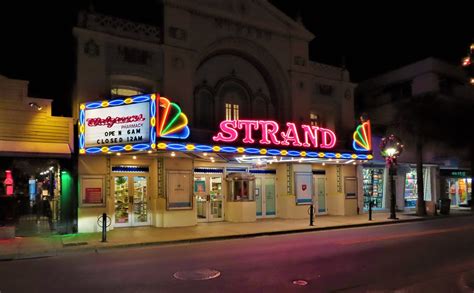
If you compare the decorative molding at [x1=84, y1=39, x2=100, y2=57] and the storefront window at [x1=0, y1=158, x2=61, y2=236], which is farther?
the decorative molding at [x1=84, y1=39, x2=100, y2=57]

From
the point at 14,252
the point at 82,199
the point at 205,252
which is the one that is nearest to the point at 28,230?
the point at 82,199

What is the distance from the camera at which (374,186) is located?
30.4 metres

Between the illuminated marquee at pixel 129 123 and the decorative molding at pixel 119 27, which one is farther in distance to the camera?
the decorative molding at pixel 119 27

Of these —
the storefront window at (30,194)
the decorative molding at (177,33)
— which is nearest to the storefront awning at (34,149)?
the storefront window at (30,194)

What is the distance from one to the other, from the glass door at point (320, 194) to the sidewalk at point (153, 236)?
3.19m

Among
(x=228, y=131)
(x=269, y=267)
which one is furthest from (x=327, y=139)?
(x=269, y=267)

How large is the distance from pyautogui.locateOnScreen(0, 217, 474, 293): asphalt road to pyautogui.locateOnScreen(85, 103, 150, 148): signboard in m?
4.80

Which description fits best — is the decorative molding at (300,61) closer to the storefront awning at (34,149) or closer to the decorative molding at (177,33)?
the decorative molding at (177,33)

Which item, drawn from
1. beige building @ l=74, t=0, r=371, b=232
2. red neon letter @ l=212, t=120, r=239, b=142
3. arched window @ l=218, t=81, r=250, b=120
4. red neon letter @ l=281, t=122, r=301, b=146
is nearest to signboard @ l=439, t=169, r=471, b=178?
beige building @ l=74, t=0, r=371, b=232

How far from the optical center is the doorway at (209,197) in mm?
22484

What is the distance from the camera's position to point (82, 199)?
18438 millimetres

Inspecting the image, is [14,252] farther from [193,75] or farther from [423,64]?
[423,64]

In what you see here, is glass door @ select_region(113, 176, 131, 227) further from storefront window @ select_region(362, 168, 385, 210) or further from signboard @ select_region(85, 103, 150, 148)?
storefront window @ select_region(362, 168, 385, 210)

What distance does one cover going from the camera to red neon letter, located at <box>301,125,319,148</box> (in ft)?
72.5
